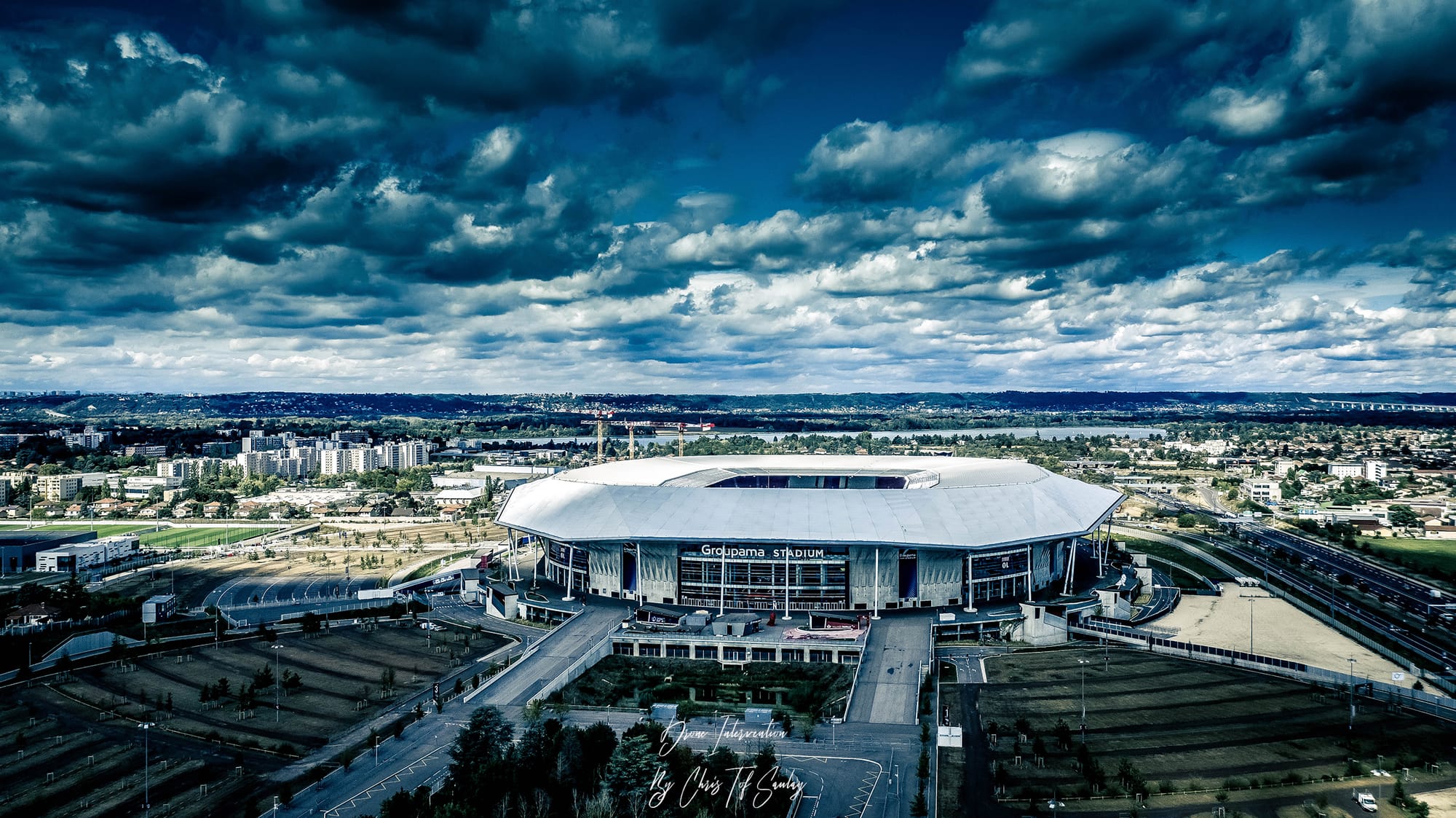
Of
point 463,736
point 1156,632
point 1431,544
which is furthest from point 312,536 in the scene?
point 1431,544

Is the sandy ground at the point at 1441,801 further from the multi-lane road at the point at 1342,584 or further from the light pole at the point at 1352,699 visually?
the multi-lane road at the point at 1342,584

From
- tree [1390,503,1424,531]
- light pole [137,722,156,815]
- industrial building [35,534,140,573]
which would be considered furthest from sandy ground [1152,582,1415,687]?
industrial building [35,534,140,573]

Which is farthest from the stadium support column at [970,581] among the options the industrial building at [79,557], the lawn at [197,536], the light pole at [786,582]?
the lawn at [197,536]

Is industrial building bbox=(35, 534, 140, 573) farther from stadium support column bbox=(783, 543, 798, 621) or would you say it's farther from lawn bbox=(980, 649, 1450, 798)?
lawn bbox=(980, 649, 1450, 798)

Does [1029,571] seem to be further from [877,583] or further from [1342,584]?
[1342,584]

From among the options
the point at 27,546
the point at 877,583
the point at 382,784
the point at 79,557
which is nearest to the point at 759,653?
the point at 877,583

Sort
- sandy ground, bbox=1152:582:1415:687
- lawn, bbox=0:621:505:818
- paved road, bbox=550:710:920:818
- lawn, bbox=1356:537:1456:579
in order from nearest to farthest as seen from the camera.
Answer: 1. paved road, bbox=550:710:920:818
2. lawn, bbox=0:621:505:818
3. sandy ground, bbox=1152:582:1415:687
4. lawn, bbox=1356:537:1456:579
